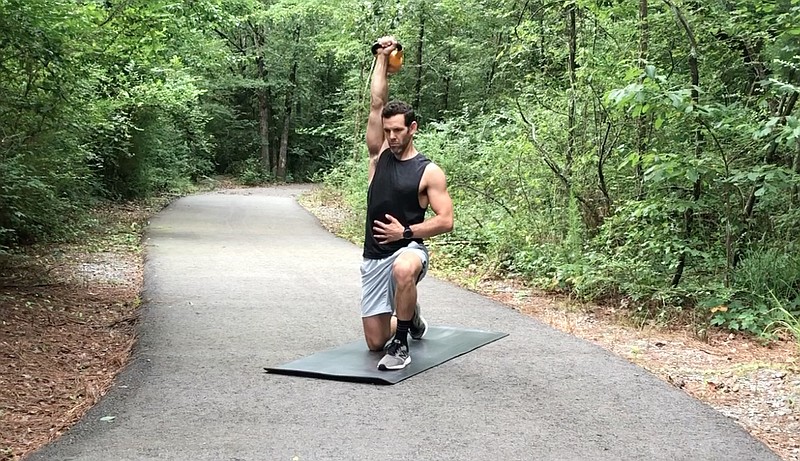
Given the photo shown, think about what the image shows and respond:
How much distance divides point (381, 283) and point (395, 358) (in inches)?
21.0

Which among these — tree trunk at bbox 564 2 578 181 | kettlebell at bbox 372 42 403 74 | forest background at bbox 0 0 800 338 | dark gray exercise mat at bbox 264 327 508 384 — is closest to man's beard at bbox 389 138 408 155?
kettlebell at bbox 372 42 403 74

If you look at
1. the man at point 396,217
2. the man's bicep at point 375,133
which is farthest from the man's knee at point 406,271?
the man's bicep at point 375,133

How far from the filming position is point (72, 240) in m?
11.7

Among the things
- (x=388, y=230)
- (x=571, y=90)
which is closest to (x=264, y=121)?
(x=571, y=90)

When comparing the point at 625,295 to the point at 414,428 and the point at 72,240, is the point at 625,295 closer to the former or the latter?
the point at 414,428

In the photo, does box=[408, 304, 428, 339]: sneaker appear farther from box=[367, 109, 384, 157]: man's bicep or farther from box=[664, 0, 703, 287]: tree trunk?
box=[664, 0, 703, 287]: tree trunk

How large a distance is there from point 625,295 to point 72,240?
27.9 ft

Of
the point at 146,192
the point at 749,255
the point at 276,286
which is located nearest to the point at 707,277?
the point at 749,255

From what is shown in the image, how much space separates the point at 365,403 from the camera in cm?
430

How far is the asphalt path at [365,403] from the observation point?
3609mm

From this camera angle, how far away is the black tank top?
16.5 feet

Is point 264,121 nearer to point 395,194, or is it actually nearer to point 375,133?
point 375,133

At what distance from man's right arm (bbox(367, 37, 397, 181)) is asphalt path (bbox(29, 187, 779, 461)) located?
5.37ft

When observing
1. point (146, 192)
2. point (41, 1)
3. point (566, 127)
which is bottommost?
point (146, 192)
